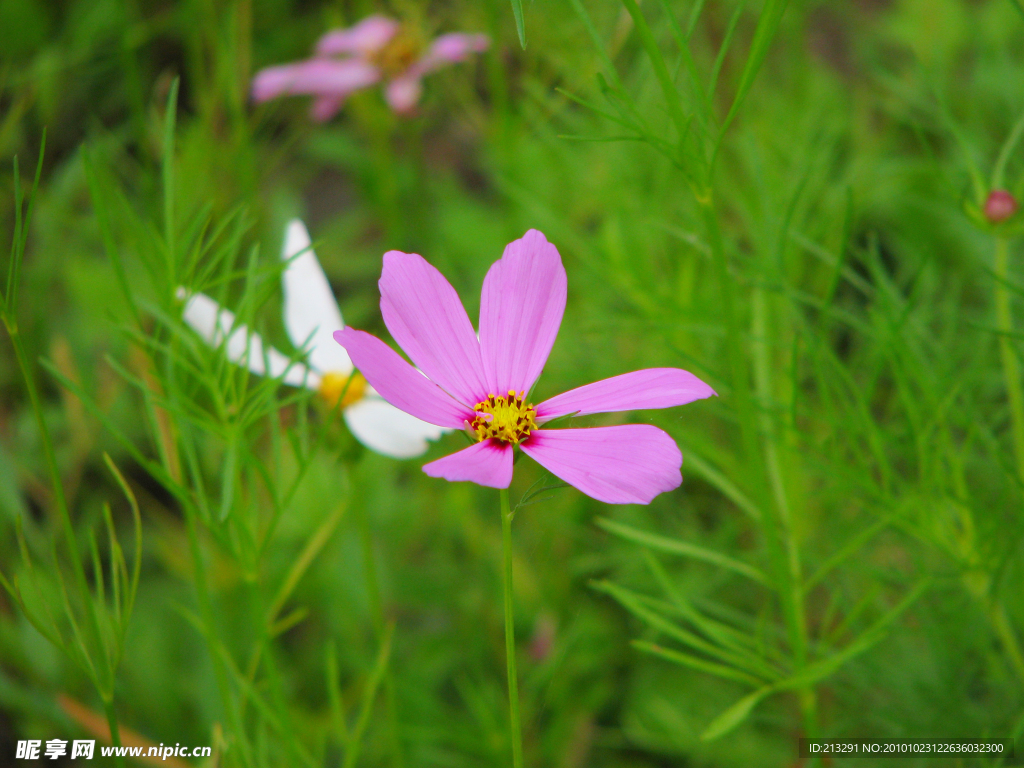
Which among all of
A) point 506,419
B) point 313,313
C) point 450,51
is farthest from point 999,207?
point 450,51

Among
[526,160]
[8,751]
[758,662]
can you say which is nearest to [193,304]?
[758,662]

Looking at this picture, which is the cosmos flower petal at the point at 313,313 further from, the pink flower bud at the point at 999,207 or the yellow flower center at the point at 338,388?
the pink flower bud at the point at 999,207

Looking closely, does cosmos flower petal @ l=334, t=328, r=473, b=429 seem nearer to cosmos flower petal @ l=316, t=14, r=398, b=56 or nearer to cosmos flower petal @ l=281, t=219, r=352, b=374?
cosmos flower petal @ l=281, t=219, r=352, b=374

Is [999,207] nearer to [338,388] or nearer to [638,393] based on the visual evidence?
[638,393]

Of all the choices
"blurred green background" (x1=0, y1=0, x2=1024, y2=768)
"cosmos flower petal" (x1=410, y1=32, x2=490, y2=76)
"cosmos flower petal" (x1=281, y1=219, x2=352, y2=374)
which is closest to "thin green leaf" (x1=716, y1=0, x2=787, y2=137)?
"blurred green background" (x1=0, y1=0, x2=1024, y2=768)

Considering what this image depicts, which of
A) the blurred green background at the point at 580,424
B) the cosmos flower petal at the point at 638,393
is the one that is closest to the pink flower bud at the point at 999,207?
the blurred green background at the point at 580,424

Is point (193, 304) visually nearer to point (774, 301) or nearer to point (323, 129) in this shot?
point (774, 301)
